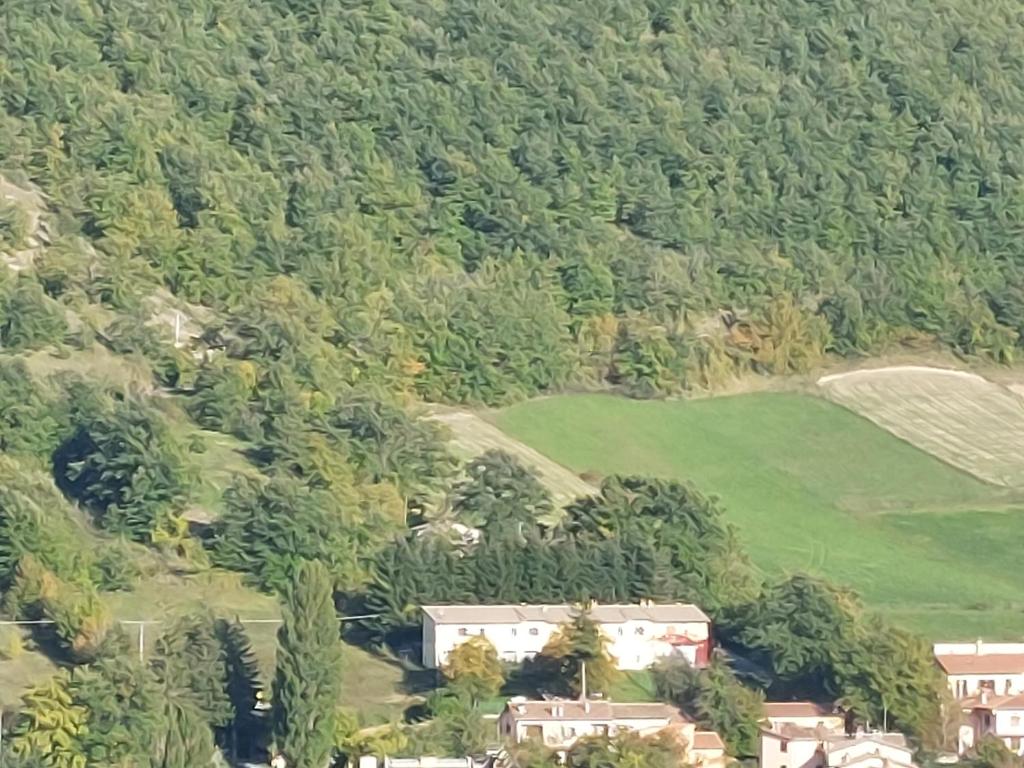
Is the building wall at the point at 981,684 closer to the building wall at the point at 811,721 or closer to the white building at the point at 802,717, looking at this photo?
the white building at the point at 802,717

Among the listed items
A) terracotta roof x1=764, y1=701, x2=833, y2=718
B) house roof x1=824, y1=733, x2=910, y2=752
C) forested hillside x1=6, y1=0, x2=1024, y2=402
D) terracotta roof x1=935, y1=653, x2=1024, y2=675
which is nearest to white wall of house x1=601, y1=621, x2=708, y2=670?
terracotta roof x1=764, y1=701, x2=833, y2=718

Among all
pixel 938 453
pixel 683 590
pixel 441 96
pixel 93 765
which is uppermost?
pixel 441 96

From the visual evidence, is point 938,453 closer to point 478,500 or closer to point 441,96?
point 478,500

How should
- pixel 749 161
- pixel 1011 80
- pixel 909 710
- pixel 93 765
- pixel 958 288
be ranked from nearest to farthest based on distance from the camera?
1. pixel 93 765
2. pixel 909 710
3. pixel 958 288
4. pixel 749 161
5. pixel 1011 80

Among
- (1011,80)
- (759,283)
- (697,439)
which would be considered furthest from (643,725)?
(1011,80)

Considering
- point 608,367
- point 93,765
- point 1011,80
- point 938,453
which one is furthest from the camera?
point 1011,80

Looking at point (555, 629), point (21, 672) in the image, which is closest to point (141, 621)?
point (21, 672)

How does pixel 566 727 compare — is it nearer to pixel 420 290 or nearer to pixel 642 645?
pixel 642 645

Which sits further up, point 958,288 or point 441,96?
point 441,96
